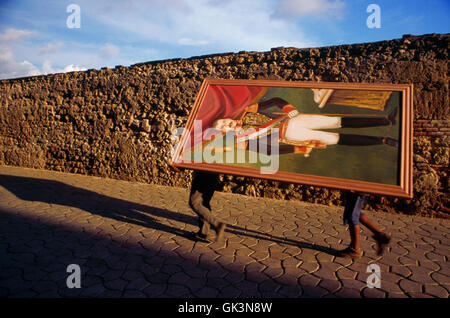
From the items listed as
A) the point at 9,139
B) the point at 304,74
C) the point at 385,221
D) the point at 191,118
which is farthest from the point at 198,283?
the point at 9,139

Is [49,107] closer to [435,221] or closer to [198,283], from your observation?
[198,283]

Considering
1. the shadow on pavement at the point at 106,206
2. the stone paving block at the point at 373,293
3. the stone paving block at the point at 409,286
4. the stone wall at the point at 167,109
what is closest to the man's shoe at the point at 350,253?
the shadow on pavement at the point at 106,206

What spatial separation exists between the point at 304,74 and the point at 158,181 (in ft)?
13.5

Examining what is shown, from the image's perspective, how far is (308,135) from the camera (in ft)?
8.79

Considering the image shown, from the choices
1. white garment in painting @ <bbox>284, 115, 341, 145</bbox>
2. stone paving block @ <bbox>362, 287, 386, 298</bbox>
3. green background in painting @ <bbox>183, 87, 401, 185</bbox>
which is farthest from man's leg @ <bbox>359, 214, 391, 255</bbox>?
white garment in painting @ <bbox>284, 115, 341, 145</bbox>

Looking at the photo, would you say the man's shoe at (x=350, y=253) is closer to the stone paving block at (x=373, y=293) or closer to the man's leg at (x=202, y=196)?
the stone paving block at (x=373, y=293)

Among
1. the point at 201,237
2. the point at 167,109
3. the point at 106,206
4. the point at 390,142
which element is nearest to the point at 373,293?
the point at 390,142

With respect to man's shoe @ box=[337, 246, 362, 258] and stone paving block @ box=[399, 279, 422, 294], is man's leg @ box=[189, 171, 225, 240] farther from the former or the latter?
stone paving block @ box=[399, 279, 422, 294]

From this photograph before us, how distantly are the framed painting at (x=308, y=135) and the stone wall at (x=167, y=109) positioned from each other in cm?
272

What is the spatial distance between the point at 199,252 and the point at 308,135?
179 centimetres

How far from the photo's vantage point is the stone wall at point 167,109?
14.9ft

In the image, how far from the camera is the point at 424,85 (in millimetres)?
4578

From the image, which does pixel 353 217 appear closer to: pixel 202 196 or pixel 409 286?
pixel 409 286

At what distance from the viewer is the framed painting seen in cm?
238
